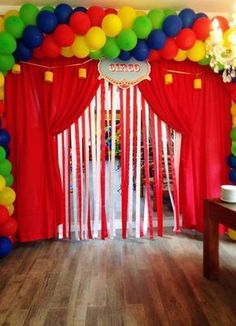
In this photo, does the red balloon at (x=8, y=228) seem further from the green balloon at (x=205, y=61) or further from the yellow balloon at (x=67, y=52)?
the green balloon at (x=205, y=61)

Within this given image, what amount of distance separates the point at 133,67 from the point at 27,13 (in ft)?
3.96

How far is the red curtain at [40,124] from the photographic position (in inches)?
126

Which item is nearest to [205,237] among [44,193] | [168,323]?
[168,323]

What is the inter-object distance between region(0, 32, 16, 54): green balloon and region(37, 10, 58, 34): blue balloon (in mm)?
295

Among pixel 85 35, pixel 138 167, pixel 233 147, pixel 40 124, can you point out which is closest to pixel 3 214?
pixel 40 124

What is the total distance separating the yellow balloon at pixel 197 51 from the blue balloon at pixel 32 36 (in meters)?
1.54

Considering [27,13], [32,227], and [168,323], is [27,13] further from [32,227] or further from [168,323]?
[168,323]

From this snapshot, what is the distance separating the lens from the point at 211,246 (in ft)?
8.38

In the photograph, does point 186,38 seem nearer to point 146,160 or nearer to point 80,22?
point 80,22

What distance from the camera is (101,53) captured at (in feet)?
10.2

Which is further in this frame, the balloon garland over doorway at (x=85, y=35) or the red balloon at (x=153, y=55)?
the red balloon at (x=153, y=55)

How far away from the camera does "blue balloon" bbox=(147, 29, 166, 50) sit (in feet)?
9.73

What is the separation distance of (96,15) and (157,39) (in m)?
0.64

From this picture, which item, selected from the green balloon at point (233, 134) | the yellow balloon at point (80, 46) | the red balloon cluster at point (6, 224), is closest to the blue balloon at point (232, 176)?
the green balloon at point (233, 134)
